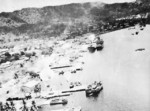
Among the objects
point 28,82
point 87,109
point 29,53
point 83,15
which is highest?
point 83,15

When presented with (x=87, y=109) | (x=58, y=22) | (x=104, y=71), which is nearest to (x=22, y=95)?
(x=87, y=109)

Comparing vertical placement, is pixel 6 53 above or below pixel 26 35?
below

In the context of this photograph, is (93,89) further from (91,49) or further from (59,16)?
(59,16)

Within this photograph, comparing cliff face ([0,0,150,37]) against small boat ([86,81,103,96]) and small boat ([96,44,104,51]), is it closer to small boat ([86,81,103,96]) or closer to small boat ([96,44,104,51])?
small boat ([96,44,104,51])

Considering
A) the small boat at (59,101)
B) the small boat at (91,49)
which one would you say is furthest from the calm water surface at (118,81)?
the small boat at (91,49)

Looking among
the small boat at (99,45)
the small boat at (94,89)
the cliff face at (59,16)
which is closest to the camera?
the small boat at (94,89)

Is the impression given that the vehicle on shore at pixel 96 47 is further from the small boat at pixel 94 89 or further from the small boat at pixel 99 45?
the small boat at pixel 94 89

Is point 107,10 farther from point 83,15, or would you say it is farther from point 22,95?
point 22,95

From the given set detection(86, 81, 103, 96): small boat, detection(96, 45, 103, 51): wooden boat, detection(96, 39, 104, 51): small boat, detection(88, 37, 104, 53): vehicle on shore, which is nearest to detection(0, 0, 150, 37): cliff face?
detection(96, 39, 104, 51): small boat

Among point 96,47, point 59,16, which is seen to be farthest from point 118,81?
point 59,16
